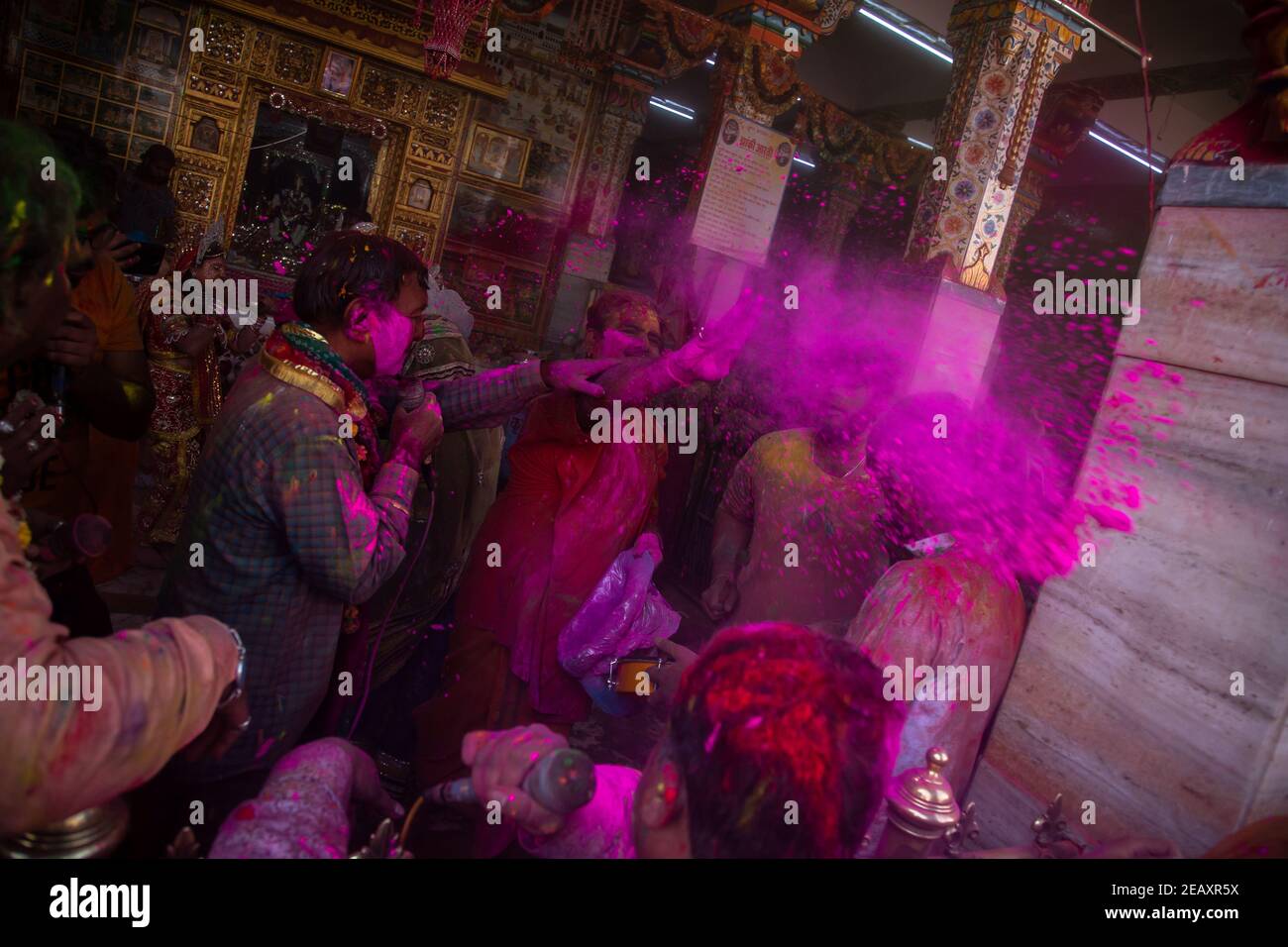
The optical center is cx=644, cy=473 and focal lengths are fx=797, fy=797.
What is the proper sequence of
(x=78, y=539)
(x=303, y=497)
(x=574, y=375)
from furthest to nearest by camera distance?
(x=574, y=375) < (x=303, y=497) < (x=78, y=539)

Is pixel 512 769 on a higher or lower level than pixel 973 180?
lower

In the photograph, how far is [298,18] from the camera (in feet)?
26.1

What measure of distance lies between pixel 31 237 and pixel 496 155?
874 cm

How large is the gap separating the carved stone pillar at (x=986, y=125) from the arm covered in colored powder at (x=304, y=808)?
597 centimetres

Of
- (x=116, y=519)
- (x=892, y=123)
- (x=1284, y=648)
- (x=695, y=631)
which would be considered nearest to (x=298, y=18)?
(x=116, y=519)

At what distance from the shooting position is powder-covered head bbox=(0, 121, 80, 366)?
121 centimetres

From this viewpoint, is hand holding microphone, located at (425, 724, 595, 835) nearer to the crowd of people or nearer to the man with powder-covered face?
the crowd of people

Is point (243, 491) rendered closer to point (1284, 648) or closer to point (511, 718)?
point (511, 718)

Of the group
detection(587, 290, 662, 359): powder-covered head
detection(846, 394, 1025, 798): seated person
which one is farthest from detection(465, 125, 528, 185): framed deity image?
detection(846, 394, 1025, 798): seated person

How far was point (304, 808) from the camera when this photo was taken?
1136 mm

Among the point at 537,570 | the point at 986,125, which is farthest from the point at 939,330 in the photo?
the point at 537,570

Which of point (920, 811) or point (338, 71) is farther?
point (338, 71)

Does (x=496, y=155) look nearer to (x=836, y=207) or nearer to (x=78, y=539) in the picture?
(x=836, y=207)

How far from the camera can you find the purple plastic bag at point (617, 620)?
2672 mm
